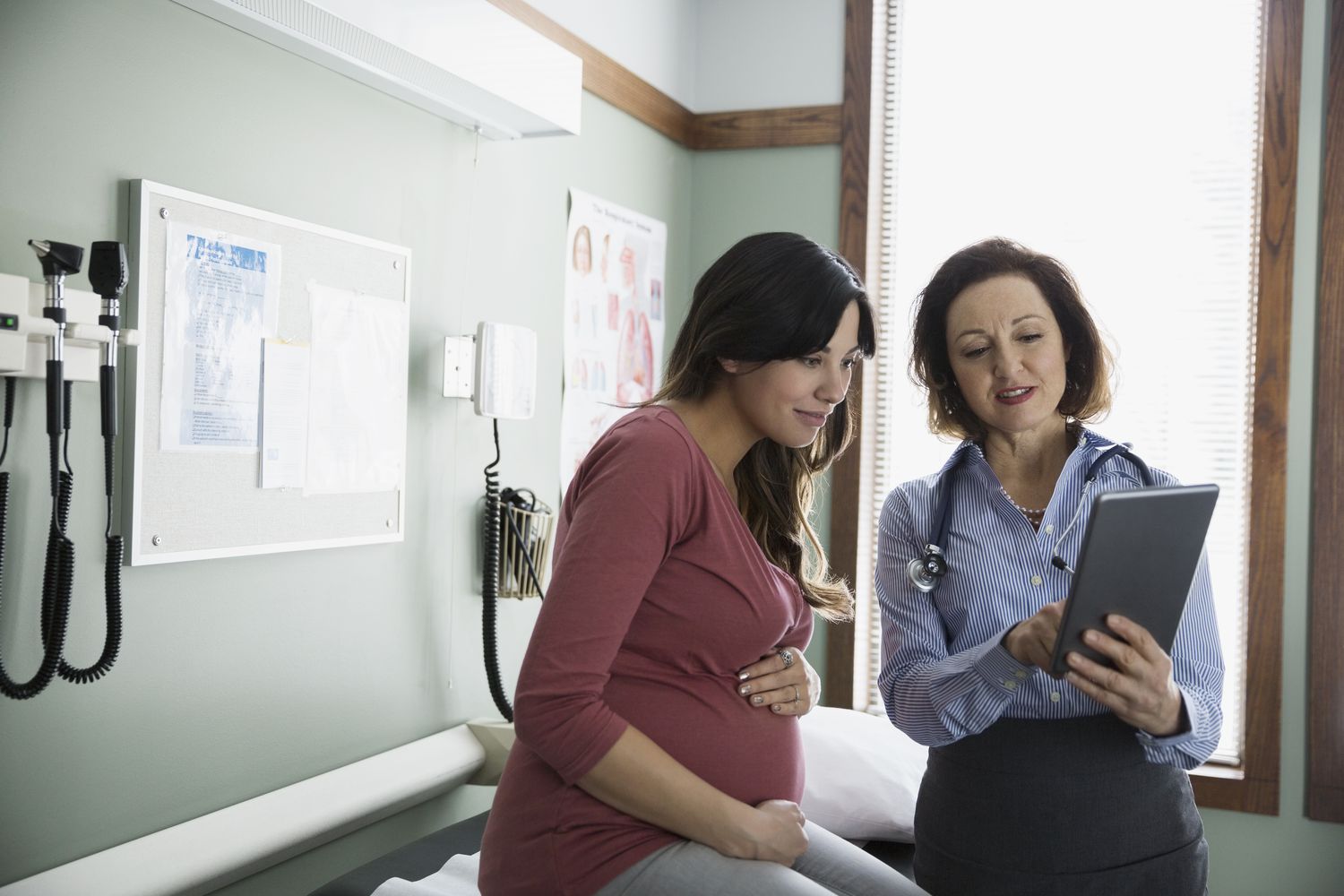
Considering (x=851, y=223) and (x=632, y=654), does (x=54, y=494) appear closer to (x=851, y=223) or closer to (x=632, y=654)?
(x=632, y=654)

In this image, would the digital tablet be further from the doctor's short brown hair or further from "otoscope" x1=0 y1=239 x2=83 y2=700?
"otoscope" x1=0 y1=239 x2=83 y2=700

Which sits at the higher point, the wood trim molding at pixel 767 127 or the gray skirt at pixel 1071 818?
the wood trim molding at pixel 767 127

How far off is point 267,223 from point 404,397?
47 centimetres

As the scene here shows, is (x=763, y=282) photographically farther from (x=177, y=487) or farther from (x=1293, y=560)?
(x=1293, y=560)

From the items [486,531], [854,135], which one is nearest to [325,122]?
[486,531]

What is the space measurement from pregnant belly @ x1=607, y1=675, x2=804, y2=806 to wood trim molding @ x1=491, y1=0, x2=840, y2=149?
205 centimetres

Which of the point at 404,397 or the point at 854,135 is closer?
the point at 404,397

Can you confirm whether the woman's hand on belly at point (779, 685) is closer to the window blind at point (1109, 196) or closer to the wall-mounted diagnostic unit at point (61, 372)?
the wall-mounted diagnostic unit at point (61, 372)

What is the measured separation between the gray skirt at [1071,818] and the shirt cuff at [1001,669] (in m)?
0.10

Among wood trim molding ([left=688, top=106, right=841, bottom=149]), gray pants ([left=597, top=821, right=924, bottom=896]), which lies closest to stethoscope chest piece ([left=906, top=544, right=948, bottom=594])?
gray pants ([left=597, top=821, right=924, bottom=896])

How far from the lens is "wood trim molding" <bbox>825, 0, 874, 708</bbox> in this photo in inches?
132

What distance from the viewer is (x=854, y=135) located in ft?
11.1

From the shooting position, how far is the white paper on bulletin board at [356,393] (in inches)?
80.4

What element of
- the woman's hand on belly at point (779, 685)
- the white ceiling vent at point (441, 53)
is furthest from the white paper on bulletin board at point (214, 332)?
the woman's hand on belly at point (779, 685)
